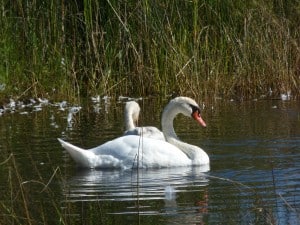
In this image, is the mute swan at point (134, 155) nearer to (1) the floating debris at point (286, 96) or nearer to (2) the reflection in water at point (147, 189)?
(2) the reflection in water at point (147, 189)

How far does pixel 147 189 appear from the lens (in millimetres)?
8500

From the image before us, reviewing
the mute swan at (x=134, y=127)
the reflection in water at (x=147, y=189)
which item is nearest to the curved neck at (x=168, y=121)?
the mute swan at (x=134, y=127)

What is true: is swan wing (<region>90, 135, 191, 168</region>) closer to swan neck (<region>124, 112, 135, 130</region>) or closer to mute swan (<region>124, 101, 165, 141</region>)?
mute swan (<region>124, 101, 165, 141</region>)

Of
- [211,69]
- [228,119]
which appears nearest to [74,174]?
[228,119]

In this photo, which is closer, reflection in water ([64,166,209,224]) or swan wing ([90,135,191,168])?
reflection in water ([64,166,209,224])

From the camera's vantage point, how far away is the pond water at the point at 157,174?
7.25 meters

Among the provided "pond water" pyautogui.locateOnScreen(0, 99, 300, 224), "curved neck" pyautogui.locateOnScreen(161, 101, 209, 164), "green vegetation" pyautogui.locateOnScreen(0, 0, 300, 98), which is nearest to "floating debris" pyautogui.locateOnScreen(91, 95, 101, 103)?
"green vegetation" pyautogui.locateOnScreen(0, 0, 300, 98)

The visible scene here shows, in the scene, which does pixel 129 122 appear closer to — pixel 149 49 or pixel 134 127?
pixel 134 127

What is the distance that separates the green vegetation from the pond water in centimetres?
50

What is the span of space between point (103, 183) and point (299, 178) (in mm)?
1606

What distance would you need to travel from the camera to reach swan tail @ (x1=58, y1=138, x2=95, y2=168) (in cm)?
954

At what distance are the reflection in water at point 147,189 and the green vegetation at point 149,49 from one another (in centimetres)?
512

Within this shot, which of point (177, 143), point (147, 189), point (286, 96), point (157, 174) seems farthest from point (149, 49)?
point (147, 189)

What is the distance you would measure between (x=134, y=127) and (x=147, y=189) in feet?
9.48
